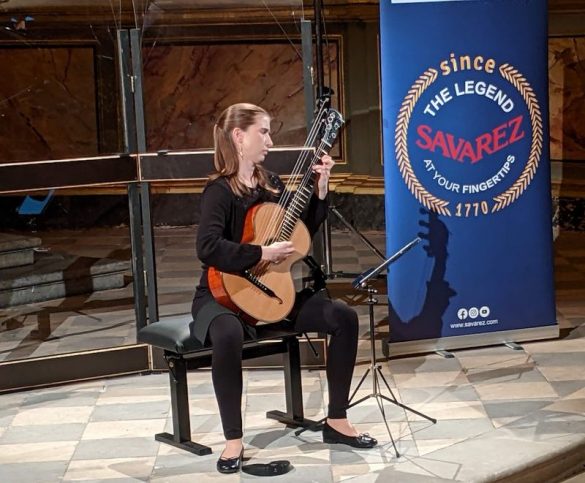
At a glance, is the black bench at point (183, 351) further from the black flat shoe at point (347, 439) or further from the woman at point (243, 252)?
the black flat shoe at point (347, 439)

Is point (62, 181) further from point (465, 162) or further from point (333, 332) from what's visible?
point (465, 162)

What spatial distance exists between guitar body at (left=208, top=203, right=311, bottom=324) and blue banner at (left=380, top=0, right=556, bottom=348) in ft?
4.42

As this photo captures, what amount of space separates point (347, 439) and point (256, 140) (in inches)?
52.3

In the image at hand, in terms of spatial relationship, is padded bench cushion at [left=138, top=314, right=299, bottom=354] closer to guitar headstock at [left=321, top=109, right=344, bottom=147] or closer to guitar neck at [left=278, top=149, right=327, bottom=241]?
guitar neck at [left=278, top=149, right=327, bottom=241]

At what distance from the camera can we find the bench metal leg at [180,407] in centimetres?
521

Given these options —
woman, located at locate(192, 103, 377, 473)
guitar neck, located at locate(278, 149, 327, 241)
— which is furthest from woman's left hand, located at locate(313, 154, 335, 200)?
guitar neck, located at locate(278, 149, 327, 241)

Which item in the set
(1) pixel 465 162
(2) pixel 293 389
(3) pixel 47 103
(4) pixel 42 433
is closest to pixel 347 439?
(2) pixel 293 389

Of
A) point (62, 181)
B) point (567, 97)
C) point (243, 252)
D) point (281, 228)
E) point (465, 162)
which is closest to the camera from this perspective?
point (243, 252)

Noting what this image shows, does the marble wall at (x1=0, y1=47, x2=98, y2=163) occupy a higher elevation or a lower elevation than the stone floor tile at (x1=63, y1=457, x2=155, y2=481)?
higher

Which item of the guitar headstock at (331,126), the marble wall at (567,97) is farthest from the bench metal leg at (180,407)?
the marble wall at (567,97)

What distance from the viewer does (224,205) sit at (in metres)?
5.12

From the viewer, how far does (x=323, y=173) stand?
534 cm

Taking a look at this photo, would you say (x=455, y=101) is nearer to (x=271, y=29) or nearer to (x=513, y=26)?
(x=513, y=26)

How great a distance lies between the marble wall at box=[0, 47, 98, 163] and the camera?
6.86 meters
